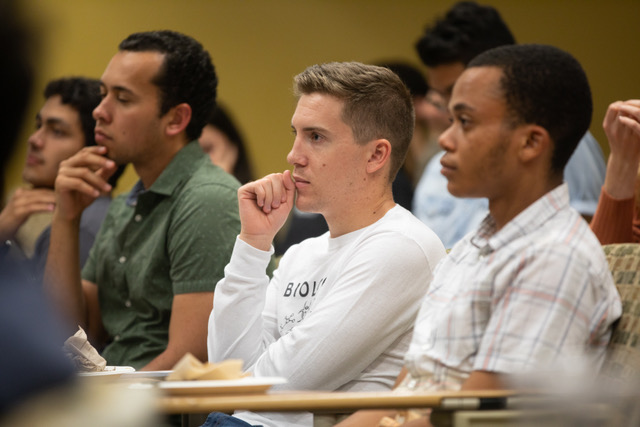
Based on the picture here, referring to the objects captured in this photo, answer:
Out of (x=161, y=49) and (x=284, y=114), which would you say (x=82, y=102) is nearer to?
(x=161, y=49)

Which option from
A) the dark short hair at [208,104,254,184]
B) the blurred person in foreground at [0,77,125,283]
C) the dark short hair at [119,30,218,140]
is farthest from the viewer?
the dark short hair at [208,104,254,184]

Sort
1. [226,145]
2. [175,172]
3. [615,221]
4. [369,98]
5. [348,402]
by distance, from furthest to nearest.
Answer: [226,145] → [175,172] → [369,98] → [615,221] → [348,402]

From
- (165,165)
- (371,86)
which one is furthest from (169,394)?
(165,165)

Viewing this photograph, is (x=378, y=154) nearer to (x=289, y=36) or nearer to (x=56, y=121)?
(x=56, y=121)

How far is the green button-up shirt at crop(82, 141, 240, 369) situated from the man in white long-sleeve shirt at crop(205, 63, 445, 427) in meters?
0.37

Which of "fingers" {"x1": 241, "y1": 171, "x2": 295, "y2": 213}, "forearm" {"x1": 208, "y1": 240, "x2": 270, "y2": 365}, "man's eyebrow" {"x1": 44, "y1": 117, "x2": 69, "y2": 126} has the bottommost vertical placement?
"forearm" {"x1": 208, "y1": 240, "x2": 270, "y2": 365}

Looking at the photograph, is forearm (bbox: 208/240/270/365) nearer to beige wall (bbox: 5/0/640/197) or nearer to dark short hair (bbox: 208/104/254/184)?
dark short hair (bbox: 208/104/254/184)

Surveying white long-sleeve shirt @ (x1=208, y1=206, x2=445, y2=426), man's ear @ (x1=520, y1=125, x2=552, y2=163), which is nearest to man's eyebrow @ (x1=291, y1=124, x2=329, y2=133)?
white long-sleeve shirt @ (x1=208, y1=206, x2=445, y2=426)

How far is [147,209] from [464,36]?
114 cm

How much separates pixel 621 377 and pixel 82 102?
7.87ft

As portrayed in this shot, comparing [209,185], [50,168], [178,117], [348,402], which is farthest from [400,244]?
[50,168]

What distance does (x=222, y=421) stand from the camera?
178 cm

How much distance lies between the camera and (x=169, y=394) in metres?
1.21

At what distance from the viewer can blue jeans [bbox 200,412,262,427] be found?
5.75 ft
